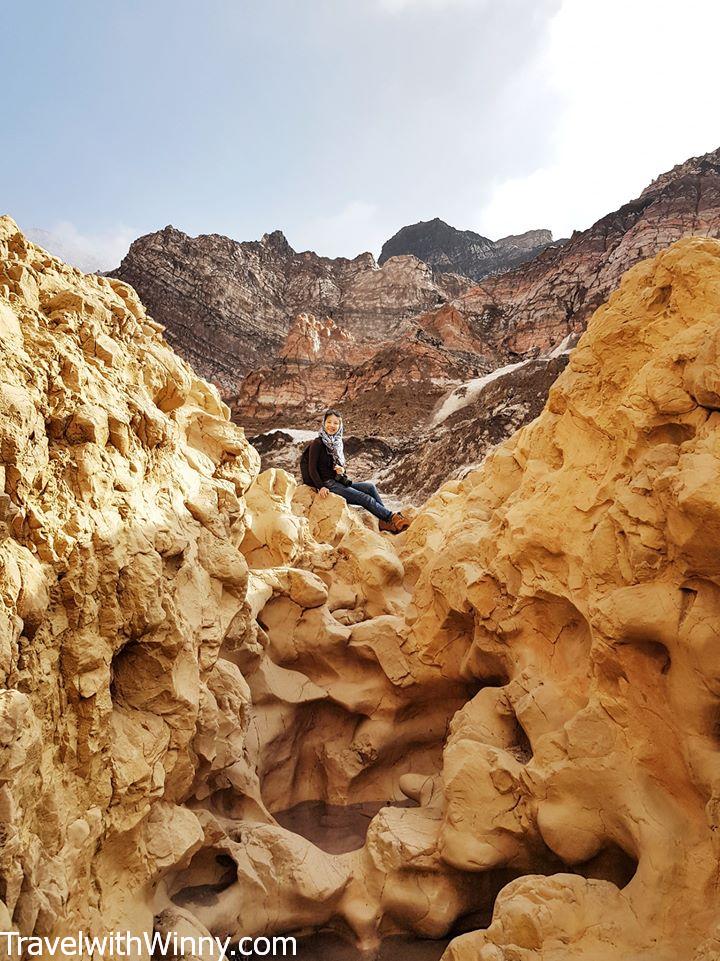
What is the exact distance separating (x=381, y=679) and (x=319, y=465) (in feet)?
10.7

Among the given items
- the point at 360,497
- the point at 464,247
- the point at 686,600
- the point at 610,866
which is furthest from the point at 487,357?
the point at 464,247

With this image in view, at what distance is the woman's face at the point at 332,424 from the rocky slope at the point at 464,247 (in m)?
52.0

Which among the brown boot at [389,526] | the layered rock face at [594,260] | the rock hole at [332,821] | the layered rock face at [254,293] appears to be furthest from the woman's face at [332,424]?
the layered rock face at [594,260]

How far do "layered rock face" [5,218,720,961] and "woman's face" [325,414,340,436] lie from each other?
7.65ft

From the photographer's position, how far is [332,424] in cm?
705

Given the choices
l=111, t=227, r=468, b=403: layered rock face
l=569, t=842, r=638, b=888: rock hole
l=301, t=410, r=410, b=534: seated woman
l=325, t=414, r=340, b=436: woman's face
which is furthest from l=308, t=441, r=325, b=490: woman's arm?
l=111, t=227, r=468, b=403: layered rock face

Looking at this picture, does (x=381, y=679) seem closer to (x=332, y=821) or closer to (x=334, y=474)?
(x=332, y=821)

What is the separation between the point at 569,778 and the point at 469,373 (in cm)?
2033

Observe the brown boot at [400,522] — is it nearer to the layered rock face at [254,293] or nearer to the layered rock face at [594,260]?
the layered rock face at [254,293]

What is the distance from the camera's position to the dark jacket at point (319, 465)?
732 centimetres

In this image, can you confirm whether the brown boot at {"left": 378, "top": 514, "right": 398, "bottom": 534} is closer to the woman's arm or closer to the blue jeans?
the blue jeans

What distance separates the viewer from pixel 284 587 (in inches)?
201

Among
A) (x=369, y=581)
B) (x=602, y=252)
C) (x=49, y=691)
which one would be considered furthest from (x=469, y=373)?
(x=49, y=691)

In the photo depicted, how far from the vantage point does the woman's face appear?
23.1 ft
